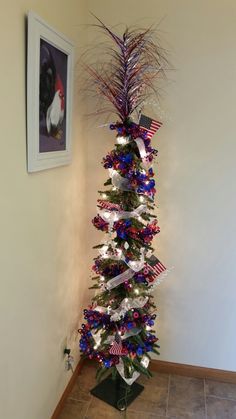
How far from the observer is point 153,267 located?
1.96 meters

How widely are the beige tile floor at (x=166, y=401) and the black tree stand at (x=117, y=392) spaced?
29 millimetres

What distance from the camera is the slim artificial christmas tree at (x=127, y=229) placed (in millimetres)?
1697

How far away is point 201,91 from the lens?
200cm

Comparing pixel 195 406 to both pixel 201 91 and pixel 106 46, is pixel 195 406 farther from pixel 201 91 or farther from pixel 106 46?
pixel 106 46

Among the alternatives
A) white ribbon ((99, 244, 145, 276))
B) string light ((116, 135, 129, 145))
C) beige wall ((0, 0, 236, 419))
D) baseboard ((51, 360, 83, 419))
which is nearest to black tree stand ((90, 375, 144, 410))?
baseboard ((51, 360, 83, 419))

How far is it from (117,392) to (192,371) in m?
0.58

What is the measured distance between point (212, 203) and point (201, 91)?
2.26 ft

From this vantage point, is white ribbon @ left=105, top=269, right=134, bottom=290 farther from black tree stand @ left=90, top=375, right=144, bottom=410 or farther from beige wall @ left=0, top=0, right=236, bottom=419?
black tree stand @ left=90, top=375, right=144, bottom=410

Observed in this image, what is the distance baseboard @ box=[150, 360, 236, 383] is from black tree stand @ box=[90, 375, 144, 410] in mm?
224

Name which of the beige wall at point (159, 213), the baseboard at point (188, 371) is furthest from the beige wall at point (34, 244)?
the baseboard at point (188, 371)

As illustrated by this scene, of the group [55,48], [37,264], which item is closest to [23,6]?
[55,48]

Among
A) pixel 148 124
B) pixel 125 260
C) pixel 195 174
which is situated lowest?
pixel 125 260

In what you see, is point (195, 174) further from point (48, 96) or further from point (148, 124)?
point (48, 96)

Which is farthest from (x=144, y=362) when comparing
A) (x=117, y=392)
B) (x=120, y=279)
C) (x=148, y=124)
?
(x=148, y=124)
